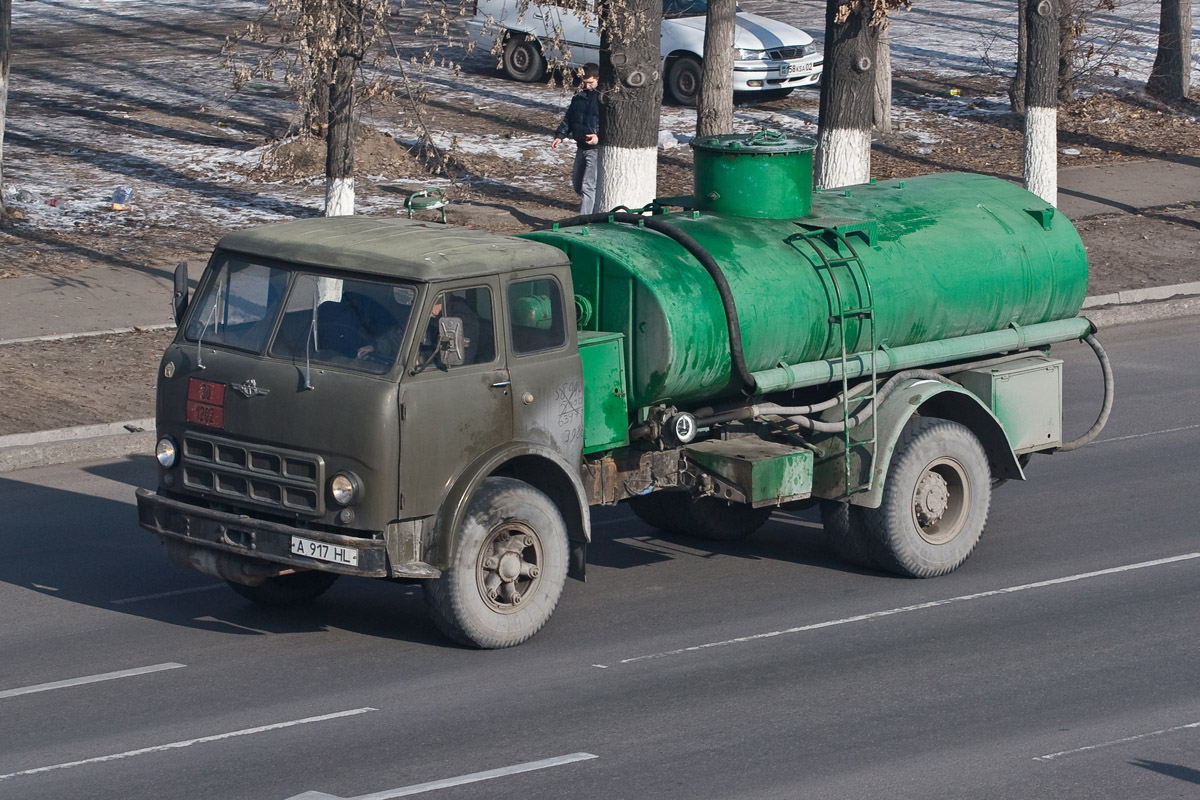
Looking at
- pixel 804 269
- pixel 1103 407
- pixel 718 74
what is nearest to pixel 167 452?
pixel 804 269

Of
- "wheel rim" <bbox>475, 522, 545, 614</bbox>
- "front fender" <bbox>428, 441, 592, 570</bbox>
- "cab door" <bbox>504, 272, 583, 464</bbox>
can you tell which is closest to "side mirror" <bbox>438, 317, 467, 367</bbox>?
"cab door" <bbox>504, 272, 583, 464</bbox>

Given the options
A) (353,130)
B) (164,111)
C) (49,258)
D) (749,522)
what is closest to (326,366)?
(749,522)

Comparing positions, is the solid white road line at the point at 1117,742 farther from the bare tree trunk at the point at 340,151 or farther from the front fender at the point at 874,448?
the bare tree trunk at the point at 340,151

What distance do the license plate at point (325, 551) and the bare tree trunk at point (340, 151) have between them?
7.30 meters

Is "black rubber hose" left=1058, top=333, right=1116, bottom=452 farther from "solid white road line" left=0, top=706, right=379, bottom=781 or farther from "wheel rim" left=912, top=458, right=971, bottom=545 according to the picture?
"solid white road line" left=0, top=706, right=379, bottom=781

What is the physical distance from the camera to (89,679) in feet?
25.5

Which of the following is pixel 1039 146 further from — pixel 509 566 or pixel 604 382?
pixel 509 566

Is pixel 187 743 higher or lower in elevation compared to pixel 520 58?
lower

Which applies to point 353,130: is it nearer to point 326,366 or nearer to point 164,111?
point 326,366

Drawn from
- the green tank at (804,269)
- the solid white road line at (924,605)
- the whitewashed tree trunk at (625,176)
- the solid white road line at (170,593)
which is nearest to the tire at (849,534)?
the solid white road line at (924,605)

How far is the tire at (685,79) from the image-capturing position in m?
24.7

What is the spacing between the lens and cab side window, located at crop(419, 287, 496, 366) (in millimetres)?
7812

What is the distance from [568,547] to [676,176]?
13742 mm

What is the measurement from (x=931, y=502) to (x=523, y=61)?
60.6ft
